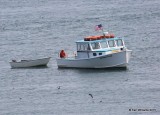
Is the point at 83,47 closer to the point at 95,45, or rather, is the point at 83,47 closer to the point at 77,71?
the point at 95,45

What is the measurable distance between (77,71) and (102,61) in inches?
103

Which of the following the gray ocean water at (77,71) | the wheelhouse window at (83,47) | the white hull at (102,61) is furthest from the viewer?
the wheelhouse window at (83,47)

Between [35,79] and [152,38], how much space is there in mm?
26624

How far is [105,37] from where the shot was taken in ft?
283

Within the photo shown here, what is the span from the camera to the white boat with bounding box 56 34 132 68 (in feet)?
278

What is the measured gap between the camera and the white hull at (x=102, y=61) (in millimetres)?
84562

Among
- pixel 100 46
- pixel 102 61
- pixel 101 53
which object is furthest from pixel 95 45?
pixel 102 61

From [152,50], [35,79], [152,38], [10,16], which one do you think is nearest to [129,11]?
[10,16]

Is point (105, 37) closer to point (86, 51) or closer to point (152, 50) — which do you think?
point (86, 51)

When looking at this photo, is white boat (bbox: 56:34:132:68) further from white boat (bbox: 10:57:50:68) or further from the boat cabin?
white boat (bbox: 10:57:50:68)

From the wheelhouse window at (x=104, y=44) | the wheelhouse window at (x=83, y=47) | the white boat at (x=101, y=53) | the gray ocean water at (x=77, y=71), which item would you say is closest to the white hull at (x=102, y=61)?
the white boat at (x=101, y=53)

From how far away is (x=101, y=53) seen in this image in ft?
280

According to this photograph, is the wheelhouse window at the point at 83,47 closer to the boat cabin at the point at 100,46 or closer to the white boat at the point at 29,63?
the boat cabin at the point at 100,46

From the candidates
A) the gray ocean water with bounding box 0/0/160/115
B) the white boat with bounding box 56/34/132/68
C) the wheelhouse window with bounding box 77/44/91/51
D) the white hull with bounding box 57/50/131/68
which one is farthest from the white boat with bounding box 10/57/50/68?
the wheelhouse window with bounding box 77/44/91/51
